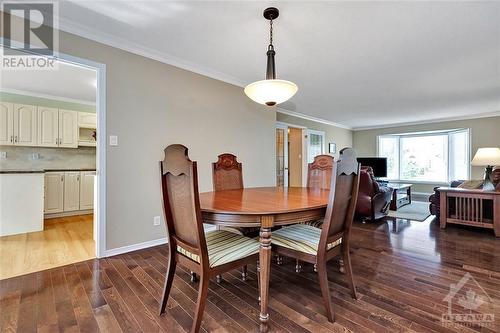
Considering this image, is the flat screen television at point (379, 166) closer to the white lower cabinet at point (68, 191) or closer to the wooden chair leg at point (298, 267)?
the wooden chair leg at point (298, 267)

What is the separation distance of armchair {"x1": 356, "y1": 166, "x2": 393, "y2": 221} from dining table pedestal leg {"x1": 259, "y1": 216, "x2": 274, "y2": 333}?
280 cm

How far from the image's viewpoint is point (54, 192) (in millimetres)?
4176

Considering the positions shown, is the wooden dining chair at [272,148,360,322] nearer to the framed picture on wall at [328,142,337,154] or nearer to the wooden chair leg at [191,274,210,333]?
the wooden chair leg at [191,274,210,333]

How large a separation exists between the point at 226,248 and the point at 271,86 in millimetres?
1325

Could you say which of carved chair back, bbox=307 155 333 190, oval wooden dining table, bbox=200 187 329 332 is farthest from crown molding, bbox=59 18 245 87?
oval wooden dining table, bbox=200 187 329 332

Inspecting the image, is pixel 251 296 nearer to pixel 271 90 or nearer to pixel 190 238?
pixel 190 238

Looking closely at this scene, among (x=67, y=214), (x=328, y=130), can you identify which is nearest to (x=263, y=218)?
(x=67, y=214)

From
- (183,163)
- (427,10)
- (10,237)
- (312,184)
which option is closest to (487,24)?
(427,10)

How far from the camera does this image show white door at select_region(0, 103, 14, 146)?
3.77 meters

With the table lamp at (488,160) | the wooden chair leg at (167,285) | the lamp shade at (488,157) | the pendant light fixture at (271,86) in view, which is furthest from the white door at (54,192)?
the lamp shade at (488,157)

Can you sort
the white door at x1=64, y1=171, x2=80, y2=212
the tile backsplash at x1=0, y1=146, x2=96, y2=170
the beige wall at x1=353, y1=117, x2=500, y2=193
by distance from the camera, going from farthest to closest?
the beige wall at x1=353, y1=117, x2=500, y2=193, the white door at x1=64, y1=171, x2=80, y2=212, the tile backsplash at x1=0, y1=146, x2=96, y2=170

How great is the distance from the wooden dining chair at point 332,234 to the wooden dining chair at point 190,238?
0.26 meters

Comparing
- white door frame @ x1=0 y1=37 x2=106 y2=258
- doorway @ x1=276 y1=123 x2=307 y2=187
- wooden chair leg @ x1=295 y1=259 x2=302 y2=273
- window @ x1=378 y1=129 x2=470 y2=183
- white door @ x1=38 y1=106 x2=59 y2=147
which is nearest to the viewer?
wooden chair leg @ x1=295 y1=259 x2=302 y2=273

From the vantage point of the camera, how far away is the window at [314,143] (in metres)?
6.31
